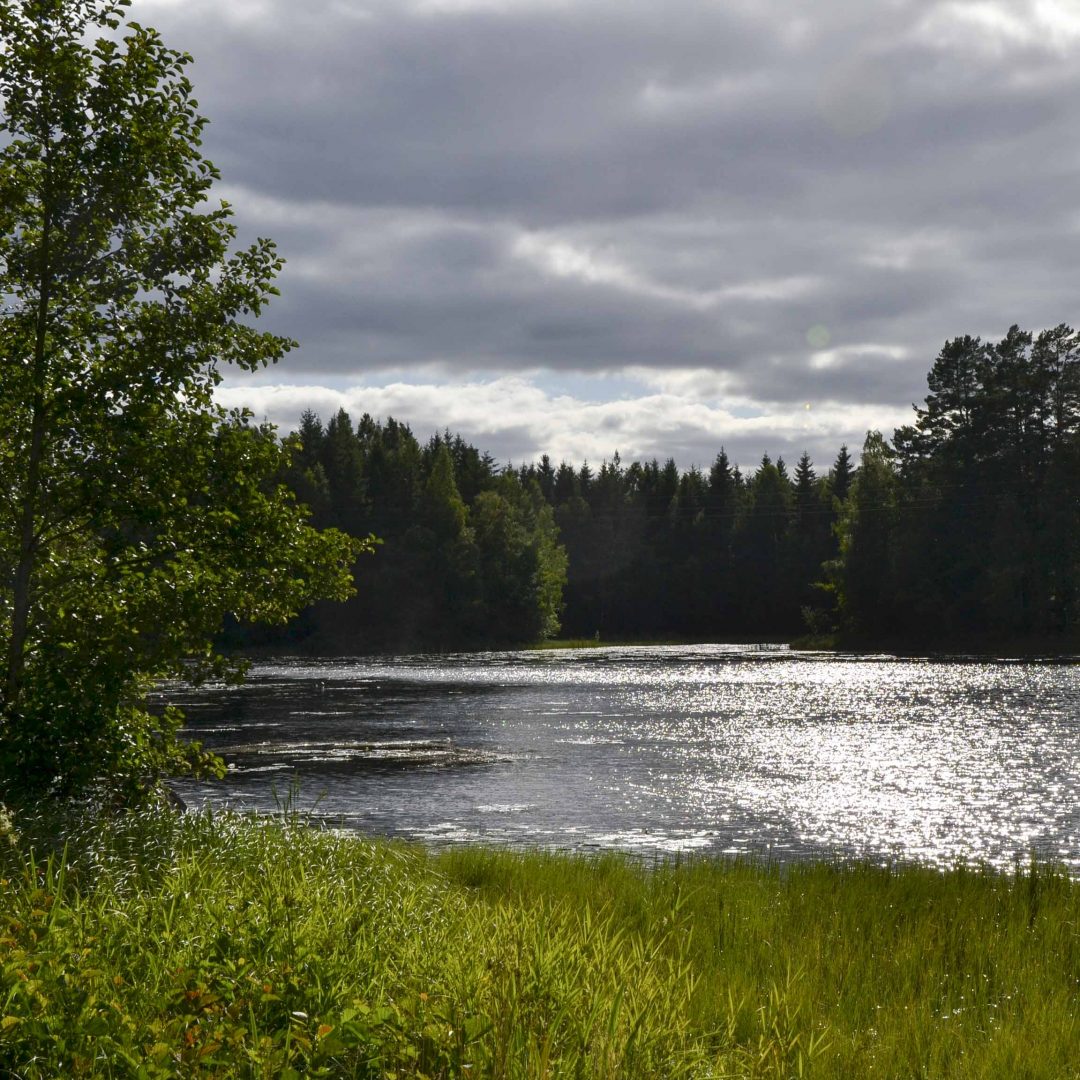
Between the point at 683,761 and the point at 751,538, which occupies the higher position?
the point at 751,538

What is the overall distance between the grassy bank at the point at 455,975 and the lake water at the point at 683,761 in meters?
7.81

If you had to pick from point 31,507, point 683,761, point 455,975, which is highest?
point 31,507

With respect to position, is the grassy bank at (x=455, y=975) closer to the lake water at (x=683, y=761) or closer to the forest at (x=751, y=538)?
the lake water at (x=683, y=761)

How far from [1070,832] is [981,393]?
266ft

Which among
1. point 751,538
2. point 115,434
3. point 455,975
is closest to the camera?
point 455,975

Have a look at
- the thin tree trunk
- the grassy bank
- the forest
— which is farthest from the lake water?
the forest

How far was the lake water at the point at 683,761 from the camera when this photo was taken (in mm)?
22344

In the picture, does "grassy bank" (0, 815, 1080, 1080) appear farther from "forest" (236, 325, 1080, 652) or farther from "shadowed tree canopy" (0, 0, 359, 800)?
"forest" (236, 325, 1080, 652)

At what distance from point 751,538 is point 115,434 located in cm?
14447

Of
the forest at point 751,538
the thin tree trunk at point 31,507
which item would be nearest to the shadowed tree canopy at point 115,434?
the thin tree trunk at point 31,507

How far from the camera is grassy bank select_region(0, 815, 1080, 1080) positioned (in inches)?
260

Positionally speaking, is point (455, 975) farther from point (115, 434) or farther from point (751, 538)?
point (751, 538)

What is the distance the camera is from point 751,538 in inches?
6093

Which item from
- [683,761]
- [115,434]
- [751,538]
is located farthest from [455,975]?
[751,538]
